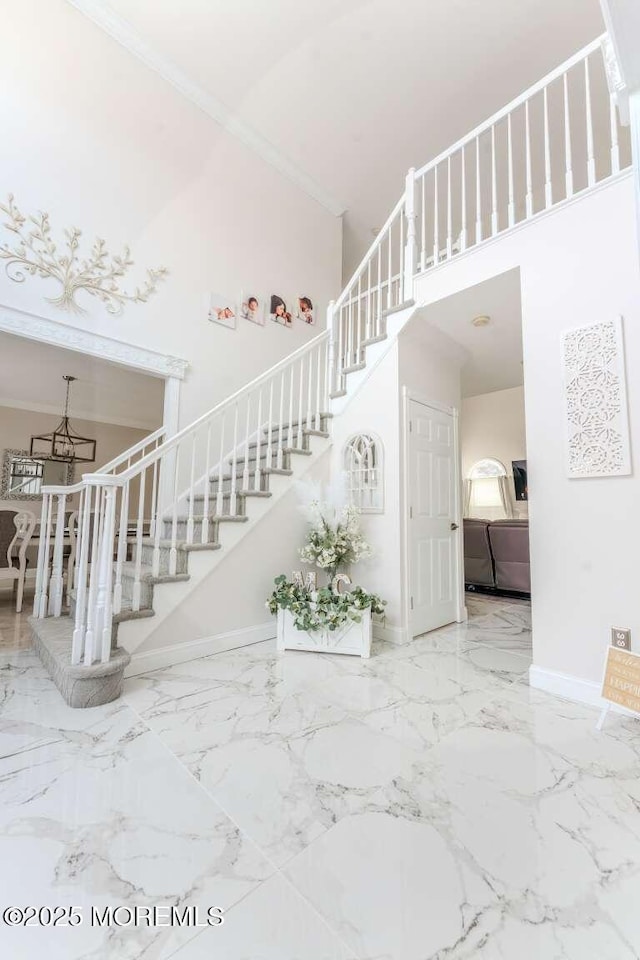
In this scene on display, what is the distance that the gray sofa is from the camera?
4652 millimetres

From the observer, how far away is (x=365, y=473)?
11.6 ft

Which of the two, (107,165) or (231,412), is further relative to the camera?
(231,412)

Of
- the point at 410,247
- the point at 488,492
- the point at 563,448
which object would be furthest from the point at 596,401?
the point at 488,492

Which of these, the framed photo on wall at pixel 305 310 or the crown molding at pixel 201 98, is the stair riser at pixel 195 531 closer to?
the framed photo on wall at pixel 305 310

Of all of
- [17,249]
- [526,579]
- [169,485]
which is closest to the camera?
[17,249]

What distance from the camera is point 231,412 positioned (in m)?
4.29

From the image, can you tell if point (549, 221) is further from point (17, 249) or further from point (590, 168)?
point (17, 249)

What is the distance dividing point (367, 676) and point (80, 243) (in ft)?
13.1

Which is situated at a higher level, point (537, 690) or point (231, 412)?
point (231, 412)

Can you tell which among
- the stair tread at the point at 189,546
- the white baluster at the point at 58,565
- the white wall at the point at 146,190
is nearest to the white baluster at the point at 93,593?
the stair tread at the point at 189,546

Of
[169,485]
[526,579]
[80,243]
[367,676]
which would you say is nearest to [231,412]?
[169,485]

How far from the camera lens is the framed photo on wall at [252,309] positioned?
177 inches

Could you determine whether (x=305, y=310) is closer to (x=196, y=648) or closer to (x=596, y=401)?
(x=596, y=401)

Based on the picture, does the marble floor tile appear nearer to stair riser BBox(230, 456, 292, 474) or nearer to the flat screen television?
stair riser BBox(230, 456, 292, 474)
